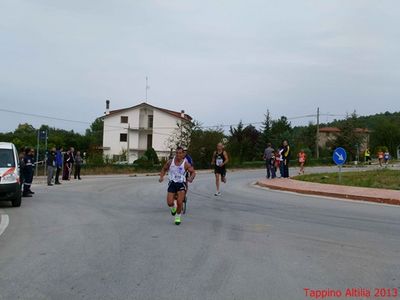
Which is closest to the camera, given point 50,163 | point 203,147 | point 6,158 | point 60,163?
point 6,158

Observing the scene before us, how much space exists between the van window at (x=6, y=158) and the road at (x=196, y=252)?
1.43m

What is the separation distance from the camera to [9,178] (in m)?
13.5

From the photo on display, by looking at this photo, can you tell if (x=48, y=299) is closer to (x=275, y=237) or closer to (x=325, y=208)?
(x=275, y=237)

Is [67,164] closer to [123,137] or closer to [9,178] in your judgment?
[9,178]

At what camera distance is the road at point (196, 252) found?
5.67m

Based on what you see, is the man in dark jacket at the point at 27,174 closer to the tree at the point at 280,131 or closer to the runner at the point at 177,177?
the runner at the point at 177,177

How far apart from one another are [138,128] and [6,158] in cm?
6308

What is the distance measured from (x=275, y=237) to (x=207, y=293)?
145 inches

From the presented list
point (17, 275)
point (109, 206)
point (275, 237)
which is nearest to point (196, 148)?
point (109, 206)

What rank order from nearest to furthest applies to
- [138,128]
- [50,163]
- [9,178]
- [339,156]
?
[9,178] < [339,156] < [50,163] < [138,128]

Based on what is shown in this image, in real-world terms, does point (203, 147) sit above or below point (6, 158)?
above

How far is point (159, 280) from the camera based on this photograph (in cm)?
593

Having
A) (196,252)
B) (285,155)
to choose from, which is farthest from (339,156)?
(196,252)

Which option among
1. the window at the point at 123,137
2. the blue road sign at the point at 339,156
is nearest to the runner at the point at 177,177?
the blue road sign at the point at 339,156
